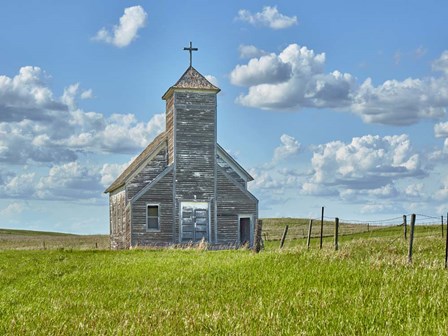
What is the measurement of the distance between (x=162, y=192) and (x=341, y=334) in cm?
3419

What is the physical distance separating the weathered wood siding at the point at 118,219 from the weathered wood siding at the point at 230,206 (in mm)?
6009

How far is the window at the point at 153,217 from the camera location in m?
43.3

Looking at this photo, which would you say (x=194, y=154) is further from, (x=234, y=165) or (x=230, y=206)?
(x=234, y=165)

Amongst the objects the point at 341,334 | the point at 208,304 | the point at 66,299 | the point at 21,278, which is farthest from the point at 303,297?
the point at 21,278

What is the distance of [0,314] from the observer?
45.5 ft

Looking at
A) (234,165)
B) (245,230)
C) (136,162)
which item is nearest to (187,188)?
(234,165)

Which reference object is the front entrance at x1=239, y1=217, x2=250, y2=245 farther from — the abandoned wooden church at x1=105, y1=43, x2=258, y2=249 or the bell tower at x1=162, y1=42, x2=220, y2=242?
the bell tower at x1=162, y1=42, x2=220, y2=242

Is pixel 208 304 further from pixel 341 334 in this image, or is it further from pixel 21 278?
pixel 21 278

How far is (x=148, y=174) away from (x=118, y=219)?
220 inches

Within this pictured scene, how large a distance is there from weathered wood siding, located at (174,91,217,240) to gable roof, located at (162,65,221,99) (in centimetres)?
35

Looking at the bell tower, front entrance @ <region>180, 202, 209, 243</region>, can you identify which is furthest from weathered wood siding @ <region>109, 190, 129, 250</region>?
the bell tower

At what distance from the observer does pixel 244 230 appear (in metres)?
47.0

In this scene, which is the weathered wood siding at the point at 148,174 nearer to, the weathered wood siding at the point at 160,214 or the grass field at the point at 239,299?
the weathered wood siding at the point at 160,214

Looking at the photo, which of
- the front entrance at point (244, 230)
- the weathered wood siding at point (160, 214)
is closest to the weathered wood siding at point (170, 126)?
the weathered wood siding at point (160, 214)
